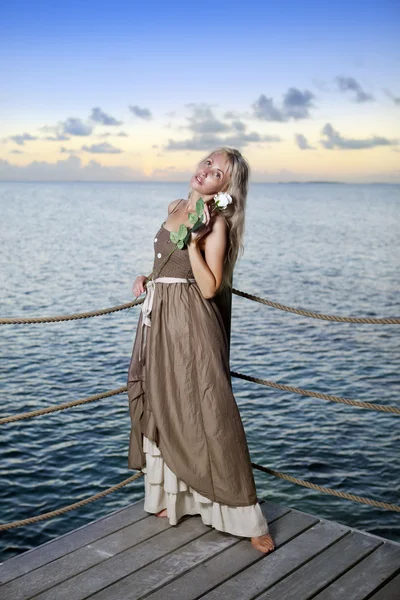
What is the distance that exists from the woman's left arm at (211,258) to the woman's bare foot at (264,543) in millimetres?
947

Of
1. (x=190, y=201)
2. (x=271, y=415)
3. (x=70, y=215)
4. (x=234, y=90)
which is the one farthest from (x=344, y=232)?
(x=190, y=201)

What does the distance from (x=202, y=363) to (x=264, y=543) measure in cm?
72

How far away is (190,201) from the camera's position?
2844 millimetres

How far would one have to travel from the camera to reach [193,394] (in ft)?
9.06

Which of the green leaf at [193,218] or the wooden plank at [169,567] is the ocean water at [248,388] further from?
the green leaf at [193,218]

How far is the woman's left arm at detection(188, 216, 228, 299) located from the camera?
2.67 meters

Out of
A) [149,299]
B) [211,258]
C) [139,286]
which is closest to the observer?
[211,258]

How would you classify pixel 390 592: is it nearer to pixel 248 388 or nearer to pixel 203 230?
pixel 203 230

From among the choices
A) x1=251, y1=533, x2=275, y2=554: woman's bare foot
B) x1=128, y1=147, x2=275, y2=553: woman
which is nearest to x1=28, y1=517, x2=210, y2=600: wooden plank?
x1=128, y1=147, x2=275, y2=553: woman

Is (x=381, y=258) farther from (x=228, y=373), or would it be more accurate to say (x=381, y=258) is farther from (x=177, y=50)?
(x=177, y=50)

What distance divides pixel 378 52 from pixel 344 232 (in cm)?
2128

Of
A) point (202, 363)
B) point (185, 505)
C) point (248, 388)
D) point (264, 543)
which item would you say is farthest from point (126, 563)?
point (248, 388)

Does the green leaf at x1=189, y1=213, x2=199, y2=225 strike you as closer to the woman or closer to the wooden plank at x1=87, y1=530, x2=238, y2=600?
Answer: the woman

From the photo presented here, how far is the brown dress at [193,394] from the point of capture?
9.00 ft
